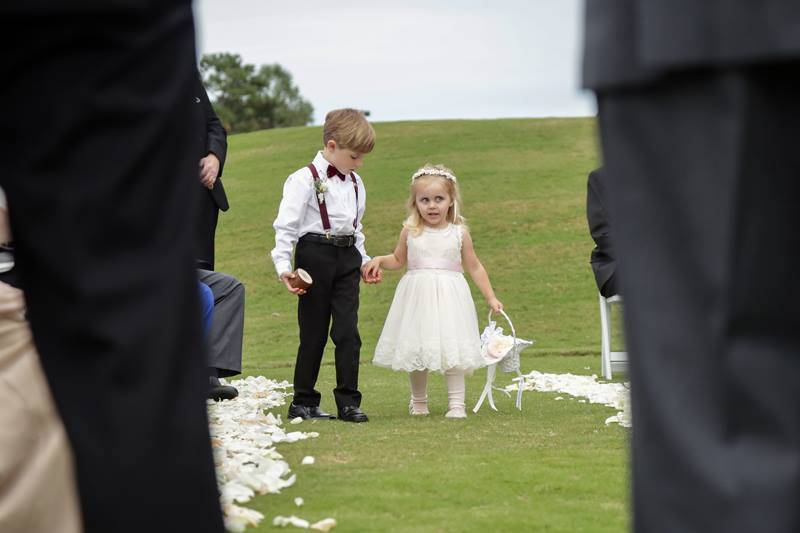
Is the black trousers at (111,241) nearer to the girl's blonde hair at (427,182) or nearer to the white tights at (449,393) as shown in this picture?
the white tights at (449,393)

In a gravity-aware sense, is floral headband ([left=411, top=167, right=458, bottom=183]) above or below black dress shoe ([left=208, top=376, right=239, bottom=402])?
above

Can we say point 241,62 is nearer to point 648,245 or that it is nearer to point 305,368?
point 305,368

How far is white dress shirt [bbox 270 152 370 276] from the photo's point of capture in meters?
7.25

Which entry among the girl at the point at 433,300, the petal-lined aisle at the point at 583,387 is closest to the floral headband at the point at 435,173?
the girl at the point at 433,300

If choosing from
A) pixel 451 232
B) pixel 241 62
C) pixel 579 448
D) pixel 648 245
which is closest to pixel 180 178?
pixel 648 245

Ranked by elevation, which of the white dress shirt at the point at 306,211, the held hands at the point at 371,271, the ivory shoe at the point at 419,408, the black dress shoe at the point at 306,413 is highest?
the white dress shirt at the point at 306,211

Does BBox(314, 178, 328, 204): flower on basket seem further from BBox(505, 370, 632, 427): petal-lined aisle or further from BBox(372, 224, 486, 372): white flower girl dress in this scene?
BBox(505, 370, 632, 427): petal-lined aisle

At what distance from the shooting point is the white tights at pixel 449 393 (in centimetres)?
748

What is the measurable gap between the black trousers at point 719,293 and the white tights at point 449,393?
6125 millimetres

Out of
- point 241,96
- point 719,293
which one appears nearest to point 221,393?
point 719,293

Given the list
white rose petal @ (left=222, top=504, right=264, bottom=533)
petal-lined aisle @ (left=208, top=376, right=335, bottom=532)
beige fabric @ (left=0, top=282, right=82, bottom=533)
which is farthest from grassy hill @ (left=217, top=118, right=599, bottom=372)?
beige fabric @ (left=0, top=282, right=82, bottom=533)

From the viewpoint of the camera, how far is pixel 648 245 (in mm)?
1313

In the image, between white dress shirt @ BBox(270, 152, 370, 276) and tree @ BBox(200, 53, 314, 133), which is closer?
white dress shirt @ BBox(270, 152, 370, 276)

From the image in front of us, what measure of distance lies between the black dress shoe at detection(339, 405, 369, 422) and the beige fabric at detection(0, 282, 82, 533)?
12.8 ft
